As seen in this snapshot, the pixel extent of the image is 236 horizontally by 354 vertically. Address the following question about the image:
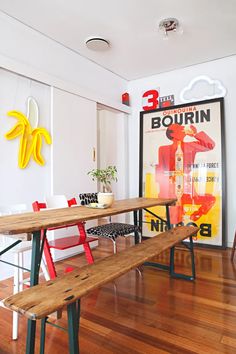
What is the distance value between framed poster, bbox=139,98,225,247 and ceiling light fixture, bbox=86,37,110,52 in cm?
139

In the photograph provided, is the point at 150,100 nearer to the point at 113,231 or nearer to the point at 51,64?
the point at 51,64

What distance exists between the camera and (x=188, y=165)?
3.95 meters

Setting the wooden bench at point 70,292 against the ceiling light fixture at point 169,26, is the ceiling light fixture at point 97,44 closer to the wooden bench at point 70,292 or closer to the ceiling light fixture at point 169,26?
the ceiling light fixture at point 169,26

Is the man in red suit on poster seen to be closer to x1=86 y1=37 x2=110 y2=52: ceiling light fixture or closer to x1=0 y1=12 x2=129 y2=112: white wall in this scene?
x1=0 y1=12 x2=129 y2=112: white wall

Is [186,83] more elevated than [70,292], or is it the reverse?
[186,83]

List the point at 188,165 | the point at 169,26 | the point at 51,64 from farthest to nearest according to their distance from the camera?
1. the point at 188,165
2. the point at 51,64
3. the point at 169,26

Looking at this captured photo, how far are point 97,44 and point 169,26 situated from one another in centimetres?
90

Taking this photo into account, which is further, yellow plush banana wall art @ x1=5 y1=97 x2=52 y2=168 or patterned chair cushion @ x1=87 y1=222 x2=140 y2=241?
yellow plush banana wall art @ x1=5 y1=97 x2=52 y2=168

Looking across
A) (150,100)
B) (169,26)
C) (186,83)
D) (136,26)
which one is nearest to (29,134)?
(136,26)

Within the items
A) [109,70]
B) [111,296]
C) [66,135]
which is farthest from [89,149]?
[111,296]

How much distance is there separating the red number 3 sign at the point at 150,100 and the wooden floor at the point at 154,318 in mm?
2737

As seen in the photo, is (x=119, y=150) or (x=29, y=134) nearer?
(x=29, y=134)

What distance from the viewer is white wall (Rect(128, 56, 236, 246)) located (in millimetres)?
3693

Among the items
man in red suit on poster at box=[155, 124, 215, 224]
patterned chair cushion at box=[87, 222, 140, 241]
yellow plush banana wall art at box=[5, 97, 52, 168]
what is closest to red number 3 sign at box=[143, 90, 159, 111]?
man in red suit on poster at box=[155, 124, 215, 224]
